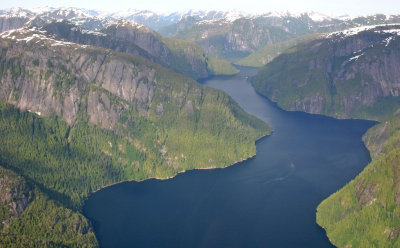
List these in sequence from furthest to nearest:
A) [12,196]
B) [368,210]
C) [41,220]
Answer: [41,220], [12,196], [368,210]

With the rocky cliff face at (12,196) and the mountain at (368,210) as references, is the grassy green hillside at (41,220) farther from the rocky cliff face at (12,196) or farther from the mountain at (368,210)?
the mountain at (368,210)

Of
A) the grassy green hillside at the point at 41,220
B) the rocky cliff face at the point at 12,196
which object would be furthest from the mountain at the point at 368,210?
the rocky cliff face at the point at 12,196

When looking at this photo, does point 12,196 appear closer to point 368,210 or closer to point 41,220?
point 41,220

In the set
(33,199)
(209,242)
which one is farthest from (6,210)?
(209,242)

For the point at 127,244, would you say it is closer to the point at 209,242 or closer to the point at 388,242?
the point at 209,242

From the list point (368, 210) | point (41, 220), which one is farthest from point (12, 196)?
point (368, 210)

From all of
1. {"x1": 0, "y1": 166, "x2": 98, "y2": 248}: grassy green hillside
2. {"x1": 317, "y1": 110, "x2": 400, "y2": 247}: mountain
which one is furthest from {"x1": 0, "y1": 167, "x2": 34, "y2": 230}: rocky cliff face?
{"x1": 317, "y1": 110, "x2": 400, "y2": 247}: mountain
